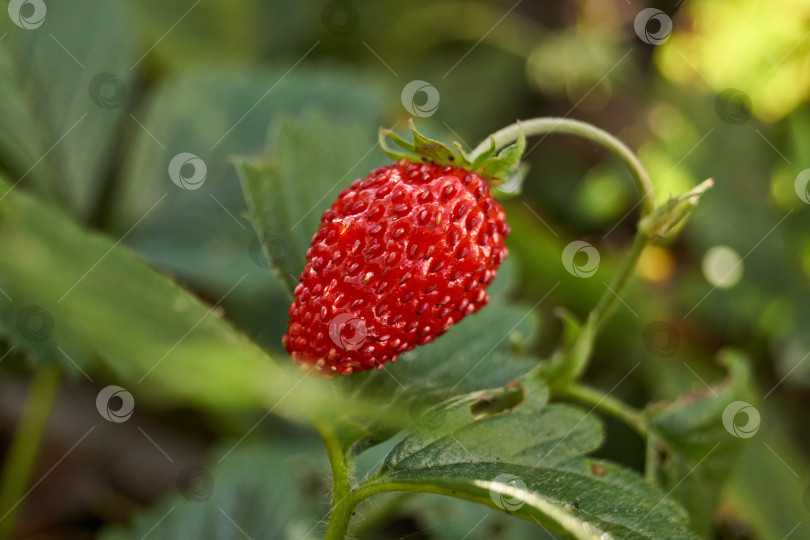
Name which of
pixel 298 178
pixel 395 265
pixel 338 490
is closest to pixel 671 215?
pixel 395 265

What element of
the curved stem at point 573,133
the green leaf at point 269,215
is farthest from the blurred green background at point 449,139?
the curved stem at point 573,133

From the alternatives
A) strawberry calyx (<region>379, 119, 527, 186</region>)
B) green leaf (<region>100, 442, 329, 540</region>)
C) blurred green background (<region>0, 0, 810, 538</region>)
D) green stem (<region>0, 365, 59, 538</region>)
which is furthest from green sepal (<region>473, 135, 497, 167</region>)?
green stem (<region>0, 365, 59, 538</region>)

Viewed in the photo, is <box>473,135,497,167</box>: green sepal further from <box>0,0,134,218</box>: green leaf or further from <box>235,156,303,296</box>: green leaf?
<box>0,0,134,218</box>: green leaf

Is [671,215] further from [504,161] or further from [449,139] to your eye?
[449,139]

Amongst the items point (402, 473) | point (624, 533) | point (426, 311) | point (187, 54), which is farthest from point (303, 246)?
point (187, 54)

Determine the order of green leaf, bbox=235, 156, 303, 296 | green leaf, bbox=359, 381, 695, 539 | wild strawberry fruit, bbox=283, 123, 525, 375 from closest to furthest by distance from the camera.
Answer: green leaf, bbox=359, 381, 695, 539 < wild strawberry fruit, bbox=283, 123, 525, 375 < green leaf, bbox=235, 156, 303, 296

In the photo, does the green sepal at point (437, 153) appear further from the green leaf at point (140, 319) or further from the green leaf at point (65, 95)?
the green leaf at point (65, 95)
